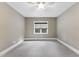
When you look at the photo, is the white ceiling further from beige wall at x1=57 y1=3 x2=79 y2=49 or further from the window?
the window

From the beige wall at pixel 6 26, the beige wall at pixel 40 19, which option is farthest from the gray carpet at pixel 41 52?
the beige wall at pixel 40 19

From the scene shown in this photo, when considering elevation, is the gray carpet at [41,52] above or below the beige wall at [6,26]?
below

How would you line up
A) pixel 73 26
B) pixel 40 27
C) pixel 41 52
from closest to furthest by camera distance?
→ 1. pixel 41 52
2. pixel 73 26
3. pixel 40 27

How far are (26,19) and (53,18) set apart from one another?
220cm

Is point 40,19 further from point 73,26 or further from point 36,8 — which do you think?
point 73,26

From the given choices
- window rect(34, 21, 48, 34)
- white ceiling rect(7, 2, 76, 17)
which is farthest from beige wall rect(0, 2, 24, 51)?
window rect(34, 21, 48, 34)

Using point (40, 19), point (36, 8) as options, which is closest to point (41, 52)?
point (36, 8)

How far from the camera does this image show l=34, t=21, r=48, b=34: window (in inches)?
360

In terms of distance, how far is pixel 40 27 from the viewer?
9086 mm

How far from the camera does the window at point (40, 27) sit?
30.0ft

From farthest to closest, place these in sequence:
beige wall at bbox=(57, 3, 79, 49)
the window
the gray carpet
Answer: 1. the window
2. beige wall at bbox=(57, 3, 79, 49)
3. the gray carpet

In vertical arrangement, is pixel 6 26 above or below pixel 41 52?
above

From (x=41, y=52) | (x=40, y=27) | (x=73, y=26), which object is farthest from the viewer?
(x=40, y=27)

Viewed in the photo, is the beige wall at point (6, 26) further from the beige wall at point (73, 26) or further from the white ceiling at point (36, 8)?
the beige wall at point (73, 26)
